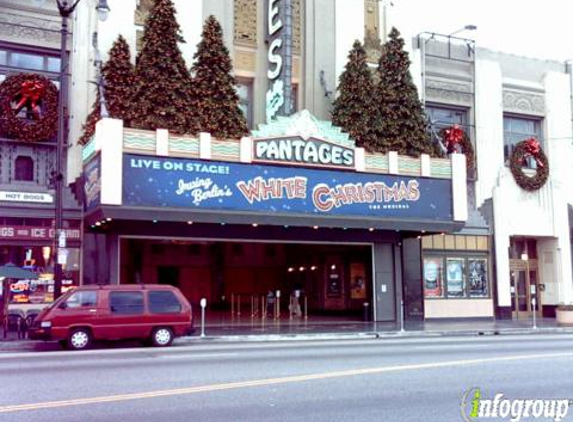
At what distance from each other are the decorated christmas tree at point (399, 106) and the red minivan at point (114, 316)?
1366cm

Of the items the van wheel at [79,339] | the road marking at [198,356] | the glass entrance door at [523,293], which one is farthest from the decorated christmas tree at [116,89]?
the glass entrance door at [523,293]

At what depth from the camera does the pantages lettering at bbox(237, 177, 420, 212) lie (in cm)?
2705

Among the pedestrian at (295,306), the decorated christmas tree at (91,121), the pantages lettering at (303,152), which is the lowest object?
the pedestrian at (295,306)

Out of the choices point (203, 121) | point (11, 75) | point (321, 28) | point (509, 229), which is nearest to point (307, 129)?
point (203, 121)

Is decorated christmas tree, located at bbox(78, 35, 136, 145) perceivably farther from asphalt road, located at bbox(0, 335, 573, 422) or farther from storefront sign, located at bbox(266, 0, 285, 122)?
asphalt road, located at bbox(0, 335, 573, 422)

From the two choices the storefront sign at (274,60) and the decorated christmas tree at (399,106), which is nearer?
the storefront sign at (274,60)

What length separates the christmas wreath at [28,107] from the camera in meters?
27.2

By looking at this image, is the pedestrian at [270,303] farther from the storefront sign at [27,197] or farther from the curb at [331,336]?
the storefront sign at [27,197]

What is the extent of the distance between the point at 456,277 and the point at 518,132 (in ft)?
29.4

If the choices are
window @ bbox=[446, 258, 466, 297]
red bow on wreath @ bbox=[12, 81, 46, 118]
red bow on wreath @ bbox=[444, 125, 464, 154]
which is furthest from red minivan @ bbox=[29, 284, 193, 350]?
red bow on wreath @ bbox=[444, 125, 464, 154]

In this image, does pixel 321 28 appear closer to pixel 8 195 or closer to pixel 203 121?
pixel 203 121

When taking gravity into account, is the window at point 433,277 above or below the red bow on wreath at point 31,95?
below

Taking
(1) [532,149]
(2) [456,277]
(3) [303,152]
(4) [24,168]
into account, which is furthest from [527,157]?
(4) [24,168]

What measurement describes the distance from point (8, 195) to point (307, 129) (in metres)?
11.3
